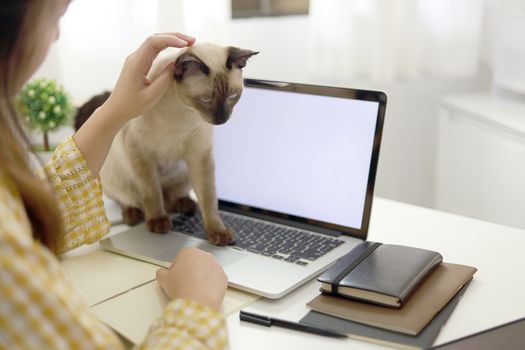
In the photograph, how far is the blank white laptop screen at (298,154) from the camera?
3.68ft

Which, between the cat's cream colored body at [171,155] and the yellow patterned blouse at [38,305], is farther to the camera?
the cat's cream colored body at [171,155]

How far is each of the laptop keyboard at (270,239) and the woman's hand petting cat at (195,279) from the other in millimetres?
161

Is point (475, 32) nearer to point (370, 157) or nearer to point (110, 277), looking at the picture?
point (370, 157)

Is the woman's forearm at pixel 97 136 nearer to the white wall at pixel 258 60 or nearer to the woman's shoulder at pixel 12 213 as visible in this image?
the woman's shoulder at pixel 12 213

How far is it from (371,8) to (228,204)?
112 cm

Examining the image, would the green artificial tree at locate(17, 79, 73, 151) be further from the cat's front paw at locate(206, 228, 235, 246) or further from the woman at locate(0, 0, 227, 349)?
the woman at locate(0, 0, 227, 349)

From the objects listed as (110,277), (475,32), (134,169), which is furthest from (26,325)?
(475,32)

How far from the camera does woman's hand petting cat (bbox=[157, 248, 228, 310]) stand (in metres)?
0.83

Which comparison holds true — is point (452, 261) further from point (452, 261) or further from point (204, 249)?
point (204, 249)

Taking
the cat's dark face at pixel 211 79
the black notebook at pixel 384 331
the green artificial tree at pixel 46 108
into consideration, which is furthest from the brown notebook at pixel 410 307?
the green artificial tree at pixel 46 108

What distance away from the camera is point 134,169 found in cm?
122

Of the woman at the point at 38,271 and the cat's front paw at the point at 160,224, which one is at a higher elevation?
the woman at the point at 38,271

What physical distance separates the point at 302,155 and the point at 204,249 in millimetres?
256

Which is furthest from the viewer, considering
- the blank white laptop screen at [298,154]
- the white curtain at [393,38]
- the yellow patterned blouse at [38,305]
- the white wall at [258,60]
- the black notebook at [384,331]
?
the white curtain at [393,38]
